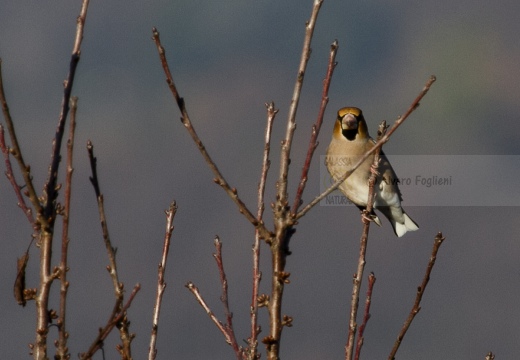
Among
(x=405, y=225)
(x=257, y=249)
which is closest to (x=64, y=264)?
(x=257, y=249)

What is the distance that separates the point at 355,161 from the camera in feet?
23.5

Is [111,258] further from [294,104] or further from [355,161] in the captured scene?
[355,161]

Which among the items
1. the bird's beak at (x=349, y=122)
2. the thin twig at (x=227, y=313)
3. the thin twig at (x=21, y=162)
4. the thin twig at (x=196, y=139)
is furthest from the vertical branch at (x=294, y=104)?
the bird's beak at (x=349, y=122)

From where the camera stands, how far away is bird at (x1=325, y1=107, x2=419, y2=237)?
705 centimetres

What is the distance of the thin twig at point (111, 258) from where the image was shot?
2748mm

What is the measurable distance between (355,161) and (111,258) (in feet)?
14.7

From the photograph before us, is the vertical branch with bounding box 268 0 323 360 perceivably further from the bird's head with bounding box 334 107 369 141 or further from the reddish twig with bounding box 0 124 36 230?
the bird's head with bounding box 334 107 369 141

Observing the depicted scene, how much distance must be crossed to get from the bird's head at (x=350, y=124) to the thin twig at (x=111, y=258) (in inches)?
156

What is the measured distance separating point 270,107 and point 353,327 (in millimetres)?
828

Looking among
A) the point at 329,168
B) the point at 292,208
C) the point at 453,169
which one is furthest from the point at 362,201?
the point at 453,169

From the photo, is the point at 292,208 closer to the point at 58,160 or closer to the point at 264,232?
the point at 264,232

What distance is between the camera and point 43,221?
2.56 meters

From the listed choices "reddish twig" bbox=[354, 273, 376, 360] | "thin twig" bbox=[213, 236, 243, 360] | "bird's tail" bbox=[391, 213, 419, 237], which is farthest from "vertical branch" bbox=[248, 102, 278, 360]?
"bird's tail" bbox=[391, 213, 419, 237]

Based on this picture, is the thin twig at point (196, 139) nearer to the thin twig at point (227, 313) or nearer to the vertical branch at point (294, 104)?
the vertical branch at point (294, 104)
